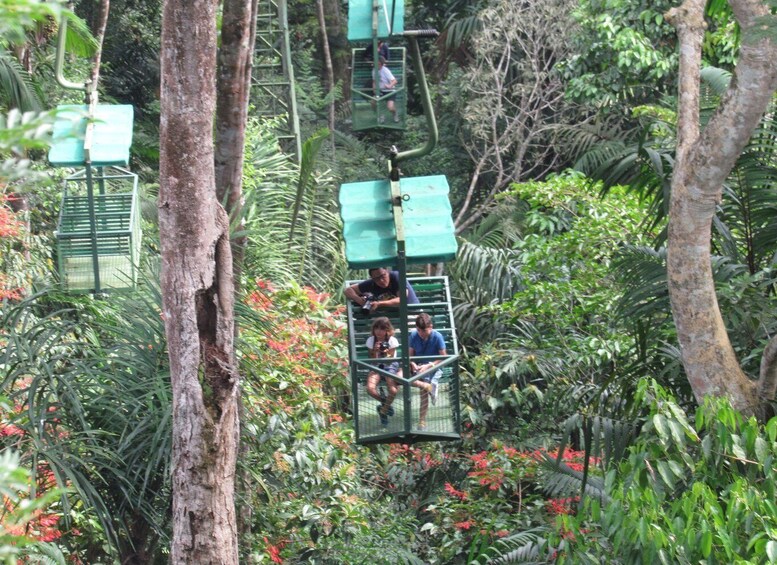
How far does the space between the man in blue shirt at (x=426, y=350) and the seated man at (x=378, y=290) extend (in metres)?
0.24

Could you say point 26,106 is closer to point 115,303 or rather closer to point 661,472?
point 115,303

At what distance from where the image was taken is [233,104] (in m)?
7.23

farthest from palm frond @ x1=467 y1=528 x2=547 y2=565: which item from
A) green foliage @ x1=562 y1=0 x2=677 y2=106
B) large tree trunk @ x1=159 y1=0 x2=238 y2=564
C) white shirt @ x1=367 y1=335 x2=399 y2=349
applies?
green foliage @ x1=562 y1=0 x2=677 y2=106

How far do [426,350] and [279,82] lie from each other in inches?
346

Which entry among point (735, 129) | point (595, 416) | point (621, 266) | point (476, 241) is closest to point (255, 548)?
point (595, 416)

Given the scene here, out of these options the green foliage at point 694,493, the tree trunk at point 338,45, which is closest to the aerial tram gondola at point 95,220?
the green foliage at point 694,493

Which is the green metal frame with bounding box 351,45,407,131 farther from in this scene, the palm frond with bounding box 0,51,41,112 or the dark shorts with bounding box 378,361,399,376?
the dark shorts with bounding box 378,361,399,376

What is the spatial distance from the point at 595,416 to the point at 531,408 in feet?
15.5

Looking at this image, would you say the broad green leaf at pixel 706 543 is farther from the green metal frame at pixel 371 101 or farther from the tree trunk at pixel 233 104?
the green metal frame at pixel 371 101

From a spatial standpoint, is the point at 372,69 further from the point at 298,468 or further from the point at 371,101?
the point at 298,468

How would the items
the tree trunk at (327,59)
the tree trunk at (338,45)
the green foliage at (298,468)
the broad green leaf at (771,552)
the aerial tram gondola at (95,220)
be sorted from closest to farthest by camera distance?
the broad green leaf at (771,552) < the green foliage at (298,468) < the aerial tram gondola at (95,220) < the tree trunk at (327,59) < the tree trunk at (338,45)

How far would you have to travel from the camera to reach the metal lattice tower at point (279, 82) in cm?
1523

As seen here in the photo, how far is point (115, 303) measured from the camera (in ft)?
23.2

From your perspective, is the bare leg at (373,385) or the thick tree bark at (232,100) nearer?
the thick tree bark at (232,100)
